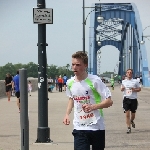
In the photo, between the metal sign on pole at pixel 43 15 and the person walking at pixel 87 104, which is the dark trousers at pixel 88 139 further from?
the metal sign on pole at pixel 43 15

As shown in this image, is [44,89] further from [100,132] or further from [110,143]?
[100,132]

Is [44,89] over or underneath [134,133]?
over

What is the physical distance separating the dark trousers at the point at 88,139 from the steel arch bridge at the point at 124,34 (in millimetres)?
58609

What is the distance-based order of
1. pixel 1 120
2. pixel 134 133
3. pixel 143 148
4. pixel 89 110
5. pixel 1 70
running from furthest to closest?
pixel 1 70, pixel 1 120, pixel 134 133, pixel 143 148, pixel 89 110

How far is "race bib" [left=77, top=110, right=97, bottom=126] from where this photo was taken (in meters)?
6.57

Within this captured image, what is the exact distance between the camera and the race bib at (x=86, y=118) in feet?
21.6

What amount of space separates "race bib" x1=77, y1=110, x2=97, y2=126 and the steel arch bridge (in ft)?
192

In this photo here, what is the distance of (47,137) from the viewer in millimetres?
11617

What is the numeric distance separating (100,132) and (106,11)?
11374cm

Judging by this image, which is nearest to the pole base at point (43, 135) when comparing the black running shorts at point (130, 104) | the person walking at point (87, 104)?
the black running shorts at point (130, 104)

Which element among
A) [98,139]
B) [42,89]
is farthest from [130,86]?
[98,139]

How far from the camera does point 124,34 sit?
14112 cm

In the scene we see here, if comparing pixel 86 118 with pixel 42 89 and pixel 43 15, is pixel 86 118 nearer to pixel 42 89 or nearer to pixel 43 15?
pixel 42 89

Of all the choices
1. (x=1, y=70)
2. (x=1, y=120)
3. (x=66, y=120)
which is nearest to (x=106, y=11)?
(x=1, y=70)
